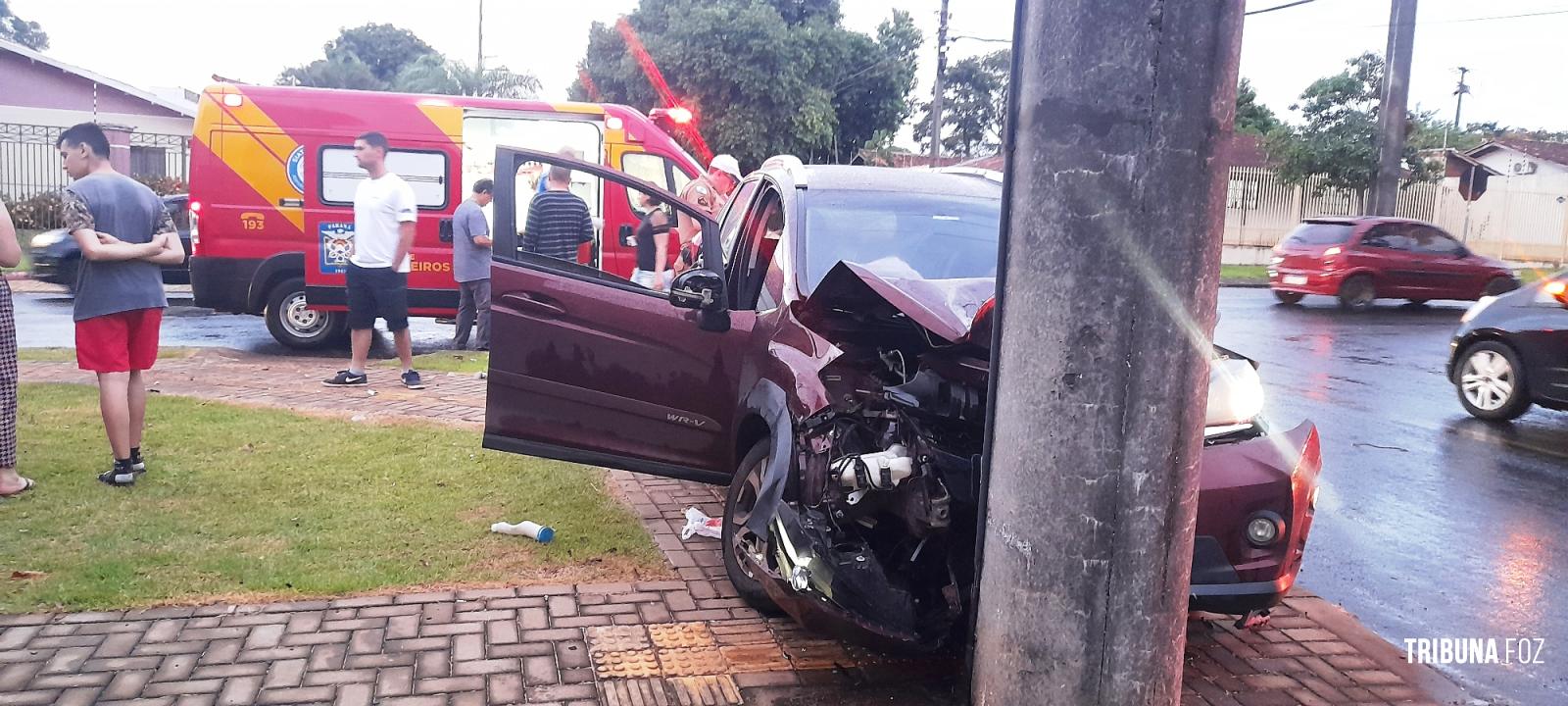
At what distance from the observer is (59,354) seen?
996 cm

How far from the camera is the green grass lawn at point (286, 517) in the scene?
14.4 feet

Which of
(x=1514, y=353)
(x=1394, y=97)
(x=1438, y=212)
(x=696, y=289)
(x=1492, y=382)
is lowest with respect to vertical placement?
(x=1492, y=382)

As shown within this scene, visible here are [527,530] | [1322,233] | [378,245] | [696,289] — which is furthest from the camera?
[1322,233]

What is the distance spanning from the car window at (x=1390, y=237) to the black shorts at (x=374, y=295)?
1540cm

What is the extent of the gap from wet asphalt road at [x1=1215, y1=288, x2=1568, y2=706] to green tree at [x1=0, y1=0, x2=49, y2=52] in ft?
195

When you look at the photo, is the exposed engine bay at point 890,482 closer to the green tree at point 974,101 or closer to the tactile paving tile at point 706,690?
the tactile paving tile at point 706,690

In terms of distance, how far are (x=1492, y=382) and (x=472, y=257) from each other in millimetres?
8478

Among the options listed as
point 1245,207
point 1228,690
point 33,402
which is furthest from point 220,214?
point 1245,207

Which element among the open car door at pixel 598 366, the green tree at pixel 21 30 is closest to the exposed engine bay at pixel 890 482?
the open car door at pixel 598 366

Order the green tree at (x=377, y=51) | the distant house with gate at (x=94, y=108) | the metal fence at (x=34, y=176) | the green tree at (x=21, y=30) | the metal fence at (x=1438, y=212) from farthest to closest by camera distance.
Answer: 1. the green tree at (x=377, y=51)
2. the green tree at (x=21, y=30)
3. the metal fence at (x=1438, y=212)
4. the distant house with gate at (x=94, y=108)
5. the metal fence at (x=34, y=176)

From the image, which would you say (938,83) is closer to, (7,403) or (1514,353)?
(1514,353)

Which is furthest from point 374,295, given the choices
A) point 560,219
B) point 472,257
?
point 560,219

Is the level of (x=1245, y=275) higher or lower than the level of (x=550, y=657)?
higher

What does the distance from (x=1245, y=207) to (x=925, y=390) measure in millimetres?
28506
